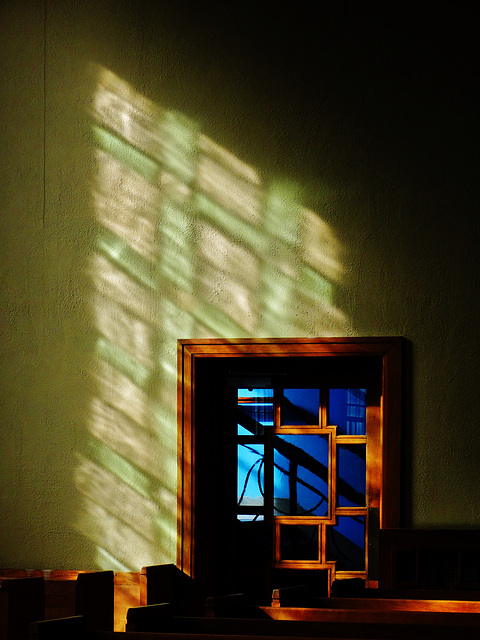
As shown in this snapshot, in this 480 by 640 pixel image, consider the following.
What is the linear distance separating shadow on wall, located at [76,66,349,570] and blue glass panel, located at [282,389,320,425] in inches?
18.6

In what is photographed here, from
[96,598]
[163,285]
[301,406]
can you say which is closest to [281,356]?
[301,406]

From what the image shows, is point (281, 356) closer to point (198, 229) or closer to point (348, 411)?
point (348, 411)

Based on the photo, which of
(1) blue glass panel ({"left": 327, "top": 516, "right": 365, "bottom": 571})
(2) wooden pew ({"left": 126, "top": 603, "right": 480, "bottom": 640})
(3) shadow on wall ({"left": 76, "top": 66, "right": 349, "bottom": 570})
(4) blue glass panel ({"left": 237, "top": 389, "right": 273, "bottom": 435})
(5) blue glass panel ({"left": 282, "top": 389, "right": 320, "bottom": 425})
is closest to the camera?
(2) wooden pew ({"left": 126, "top": 603, "right": 480, "bottom": 640})

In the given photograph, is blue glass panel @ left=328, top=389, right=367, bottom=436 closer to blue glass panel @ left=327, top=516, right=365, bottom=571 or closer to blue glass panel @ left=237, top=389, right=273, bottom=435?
blue glass panel @ left=237, top=389, right=273, bottom=435

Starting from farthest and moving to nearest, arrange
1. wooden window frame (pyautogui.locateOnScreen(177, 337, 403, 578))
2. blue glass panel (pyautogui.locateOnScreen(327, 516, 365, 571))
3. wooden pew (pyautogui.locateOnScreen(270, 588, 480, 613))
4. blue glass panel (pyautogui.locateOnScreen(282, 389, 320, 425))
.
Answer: blue glass panel (pyautogui.locateOnScreen(282, 389, 320, 425)) → blue glass panel (pyautogui.locateOnScreen(327, 516, 365, 571)) → wooden window frame (pyautogui.locateOnScreen(177, 337, 403, 578)) → wooden pew (pyautogui.locateOnScreen(270, 588, 480, 613))

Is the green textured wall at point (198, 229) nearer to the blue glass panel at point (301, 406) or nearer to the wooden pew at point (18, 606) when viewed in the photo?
the blue glass panel at point (301, 406)

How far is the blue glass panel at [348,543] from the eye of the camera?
418 centimetres

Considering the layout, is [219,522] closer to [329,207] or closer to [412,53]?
[329,207]

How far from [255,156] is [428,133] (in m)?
0.92

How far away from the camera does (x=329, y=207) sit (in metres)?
4.05

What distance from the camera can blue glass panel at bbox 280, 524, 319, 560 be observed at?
4.23m

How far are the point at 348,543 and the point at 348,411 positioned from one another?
72 centimetres

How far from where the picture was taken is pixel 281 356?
13.2 ft

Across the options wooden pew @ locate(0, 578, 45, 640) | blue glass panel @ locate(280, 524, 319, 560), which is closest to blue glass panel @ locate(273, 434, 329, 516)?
blue glass panel @ locate(280, 524, 319, 560)
